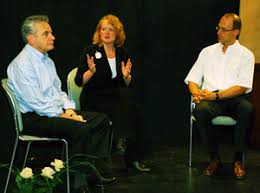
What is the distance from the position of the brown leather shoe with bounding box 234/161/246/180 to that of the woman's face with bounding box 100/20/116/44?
1447 millimetres

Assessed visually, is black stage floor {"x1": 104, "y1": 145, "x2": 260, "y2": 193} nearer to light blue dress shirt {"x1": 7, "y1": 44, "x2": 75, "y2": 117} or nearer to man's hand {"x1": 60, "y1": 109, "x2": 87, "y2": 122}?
man's hand {"x1": 60, "y1": 109, "x2": 87, "y2": 122}

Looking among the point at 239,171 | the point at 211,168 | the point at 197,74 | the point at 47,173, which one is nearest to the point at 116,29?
the point at 197,74

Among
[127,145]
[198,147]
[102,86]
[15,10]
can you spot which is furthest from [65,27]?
[198,147]

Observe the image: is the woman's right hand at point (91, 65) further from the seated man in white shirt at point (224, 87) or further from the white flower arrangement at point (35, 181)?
the white flower arrangement at point (35, 181)

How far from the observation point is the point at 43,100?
3203 millimetres

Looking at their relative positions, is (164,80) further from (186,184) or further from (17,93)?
(17,93)

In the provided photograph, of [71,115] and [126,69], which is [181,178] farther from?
[71,115]

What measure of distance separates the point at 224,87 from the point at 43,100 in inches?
64.0

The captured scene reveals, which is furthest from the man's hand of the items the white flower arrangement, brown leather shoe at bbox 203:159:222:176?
brown leather shoe at bbox 203:159:222:176

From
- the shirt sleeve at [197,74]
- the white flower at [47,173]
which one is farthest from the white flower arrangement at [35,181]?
the shirt sleeve at [197,74]

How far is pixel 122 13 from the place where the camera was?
4.68 m

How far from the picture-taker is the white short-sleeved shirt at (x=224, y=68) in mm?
4039

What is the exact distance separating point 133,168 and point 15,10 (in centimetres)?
179

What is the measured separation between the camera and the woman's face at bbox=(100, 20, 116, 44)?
3967 mm
